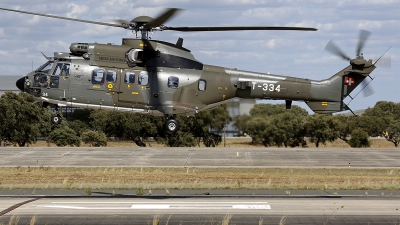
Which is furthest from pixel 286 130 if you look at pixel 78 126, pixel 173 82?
pixel 78 126

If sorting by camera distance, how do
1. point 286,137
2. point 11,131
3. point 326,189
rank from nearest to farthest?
point 326,189 < point 286,137 < point 11,131

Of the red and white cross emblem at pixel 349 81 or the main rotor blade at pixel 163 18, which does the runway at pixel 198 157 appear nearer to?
the red and white cross emblem at pixel 349 81

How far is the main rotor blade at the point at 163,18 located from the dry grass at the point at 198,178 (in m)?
6.61

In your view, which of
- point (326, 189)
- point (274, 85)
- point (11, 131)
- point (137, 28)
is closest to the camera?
point (326, 189)

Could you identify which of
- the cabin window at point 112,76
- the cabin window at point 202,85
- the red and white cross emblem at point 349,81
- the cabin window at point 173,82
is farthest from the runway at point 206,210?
the red and white cross emblem at point 349,81

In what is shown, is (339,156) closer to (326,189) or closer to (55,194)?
(326,189)

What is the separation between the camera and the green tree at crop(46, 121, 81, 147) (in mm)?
64688

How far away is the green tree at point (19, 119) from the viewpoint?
209ft

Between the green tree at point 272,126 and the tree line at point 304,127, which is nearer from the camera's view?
the green tree at point 272,126

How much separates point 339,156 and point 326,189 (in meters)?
15.2

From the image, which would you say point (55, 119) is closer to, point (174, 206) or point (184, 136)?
point (174, 206)

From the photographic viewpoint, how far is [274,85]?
33.2 meters

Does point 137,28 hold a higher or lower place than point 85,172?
higher

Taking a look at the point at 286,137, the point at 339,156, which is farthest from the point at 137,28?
the point at 286,137
